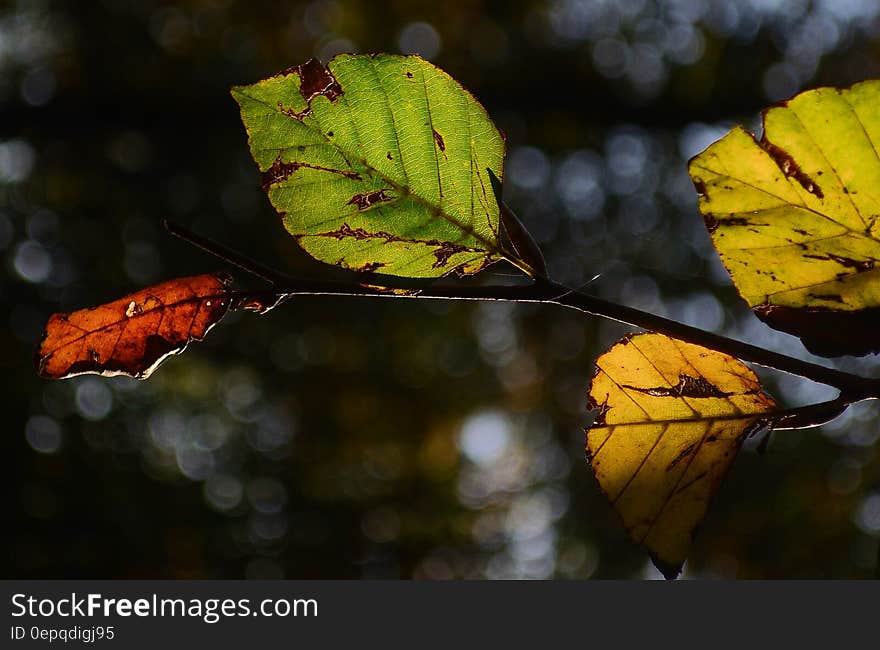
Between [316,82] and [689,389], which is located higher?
[316,82]

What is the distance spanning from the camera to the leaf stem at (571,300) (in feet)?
0.92

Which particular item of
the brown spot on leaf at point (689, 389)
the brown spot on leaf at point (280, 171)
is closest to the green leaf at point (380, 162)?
the brown spot on leaf at point (280, 171)

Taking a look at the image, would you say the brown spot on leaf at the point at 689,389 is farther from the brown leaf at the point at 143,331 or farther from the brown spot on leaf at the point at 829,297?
the brown leaf at the point at 143,331

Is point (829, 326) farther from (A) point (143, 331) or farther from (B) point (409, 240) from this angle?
(A) point (143, 331)

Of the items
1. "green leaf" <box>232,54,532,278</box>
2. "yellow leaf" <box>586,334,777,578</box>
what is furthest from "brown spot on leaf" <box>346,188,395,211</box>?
"yellow leaf" <box>586,334,777,578</box>

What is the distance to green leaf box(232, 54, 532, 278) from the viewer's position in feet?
1.10

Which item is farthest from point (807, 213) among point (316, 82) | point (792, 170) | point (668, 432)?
point (316, 82)

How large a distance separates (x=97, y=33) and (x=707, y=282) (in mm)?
3662

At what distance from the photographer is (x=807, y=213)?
333mm

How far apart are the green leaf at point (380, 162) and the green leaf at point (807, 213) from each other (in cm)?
10

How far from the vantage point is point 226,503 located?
443cm

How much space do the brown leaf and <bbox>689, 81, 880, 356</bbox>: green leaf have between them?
0.24 metres

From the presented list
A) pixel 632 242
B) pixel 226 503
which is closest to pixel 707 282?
pixel 632 242

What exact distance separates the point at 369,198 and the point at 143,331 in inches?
5.1
